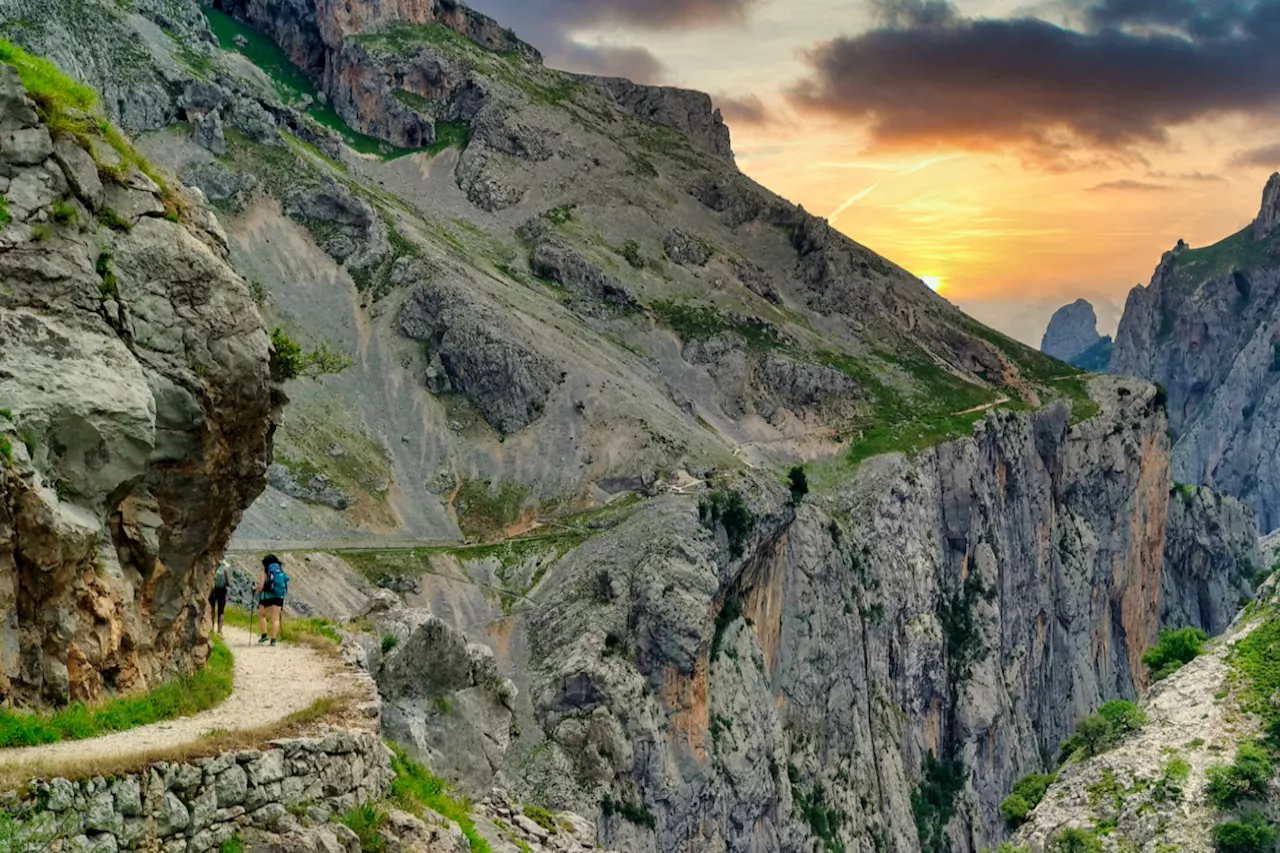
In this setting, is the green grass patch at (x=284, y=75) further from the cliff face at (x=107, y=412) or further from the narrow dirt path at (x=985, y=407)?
the cliff face at (x=107, y=412)

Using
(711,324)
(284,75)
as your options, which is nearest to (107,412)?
(711,324)

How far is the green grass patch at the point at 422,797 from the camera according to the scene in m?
18.7

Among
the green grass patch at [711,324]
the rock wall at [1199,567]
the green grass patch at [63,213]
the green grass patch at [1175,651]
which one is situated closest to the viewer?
the green grass patch at [63,213]

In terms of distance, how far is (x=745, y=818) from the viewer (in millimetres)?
74250

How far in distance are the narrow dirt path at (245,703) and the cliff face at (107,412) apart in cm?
120

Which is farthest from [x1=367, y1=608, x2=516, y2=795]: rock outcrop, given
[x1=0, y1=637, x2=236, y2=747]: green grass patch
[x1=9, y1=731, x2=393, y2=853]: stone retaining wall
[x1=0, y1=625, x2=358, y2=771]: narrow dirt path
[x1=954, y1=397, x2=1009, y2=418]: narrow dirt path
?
[x1=954, y1=397, x2=1009, y2=418]: narrow dirt path

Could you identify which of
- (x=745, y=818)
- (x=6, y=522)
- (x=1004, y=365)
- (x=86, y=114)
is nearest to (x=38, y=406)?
(x=6, y=522)

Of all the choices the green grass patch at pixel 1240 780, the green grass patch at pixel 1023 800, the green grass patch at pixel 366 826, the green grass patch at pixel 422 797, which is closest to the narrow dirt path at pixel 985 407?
the green grass patch at pixel 1023 800

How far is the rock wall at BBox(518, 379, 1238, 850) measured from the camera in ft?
224

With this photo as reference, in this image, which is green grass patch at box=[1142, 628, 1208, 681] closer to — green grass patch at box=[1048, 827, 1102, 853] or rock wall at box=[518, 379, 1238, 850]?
rock wall at box=[518, 379, 1238, 850]

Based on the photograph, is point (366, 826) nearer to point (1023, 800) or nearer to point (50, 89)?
point (50, 89)

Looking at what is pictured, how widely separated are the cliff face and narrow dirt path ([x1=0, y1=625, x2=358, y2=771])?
1.20m

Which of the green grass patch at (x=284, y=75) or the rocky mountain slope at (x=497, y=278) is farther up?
the green grass patch at (x=284, y=75)

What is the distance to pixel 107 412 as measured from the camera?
16.6 metres
